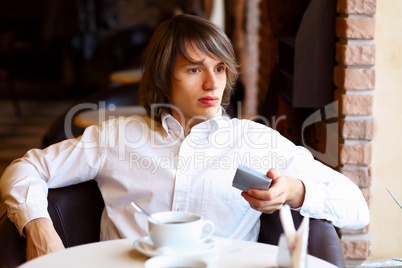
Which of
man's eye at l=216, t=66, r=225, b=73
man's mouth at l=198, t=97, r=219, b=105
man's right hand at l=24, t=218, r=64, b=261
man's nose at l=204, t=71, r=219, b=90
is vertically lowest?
man's right hand at l=24, t=218, r=64, b=261

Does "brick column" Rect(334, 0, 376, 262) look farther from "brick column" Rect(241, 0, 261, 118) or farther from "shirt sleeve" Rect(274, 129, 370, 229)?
"brick column" Rect(241, 0, 261, 118)

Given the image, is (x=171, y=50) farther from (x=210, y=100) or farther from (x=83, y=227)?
(x=83, y=227)

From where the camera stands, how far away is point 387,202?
2090mm

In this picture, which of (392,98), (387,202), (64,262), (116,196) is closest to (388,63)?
(392,98)

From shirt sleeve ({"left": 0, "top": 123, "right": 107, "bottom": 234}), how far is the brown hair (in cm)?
21

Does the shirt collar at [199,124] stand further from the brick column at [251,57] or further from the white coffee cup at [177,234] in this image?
the brick column at [251,57]

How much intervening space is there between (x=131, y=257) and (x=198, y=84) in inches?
25.3

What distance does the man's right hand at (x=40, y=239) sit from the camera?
1.35 m

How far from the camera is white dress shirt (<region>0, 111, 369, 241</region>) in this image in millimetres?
1459

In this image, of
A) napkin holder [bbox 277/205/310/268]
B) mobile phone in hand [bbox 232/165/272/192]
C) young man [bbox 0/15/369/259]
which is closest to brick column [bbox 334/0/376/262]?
young man [bbox 0/15/369/259]

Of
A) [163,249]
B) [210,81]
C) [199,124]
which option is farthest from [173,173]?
[163,249]

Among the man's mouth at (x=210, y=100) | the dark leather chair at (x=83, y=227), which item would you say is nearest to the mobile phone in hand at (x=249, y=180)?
the dark leather chair at (x=83, y=227)

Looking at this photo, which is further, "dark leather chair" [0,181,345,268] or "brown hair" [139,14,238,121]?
"brown hair" [139,14,238,121]

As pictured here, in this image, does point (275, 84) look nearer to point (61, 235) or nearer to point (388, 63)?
point (388, 63)
